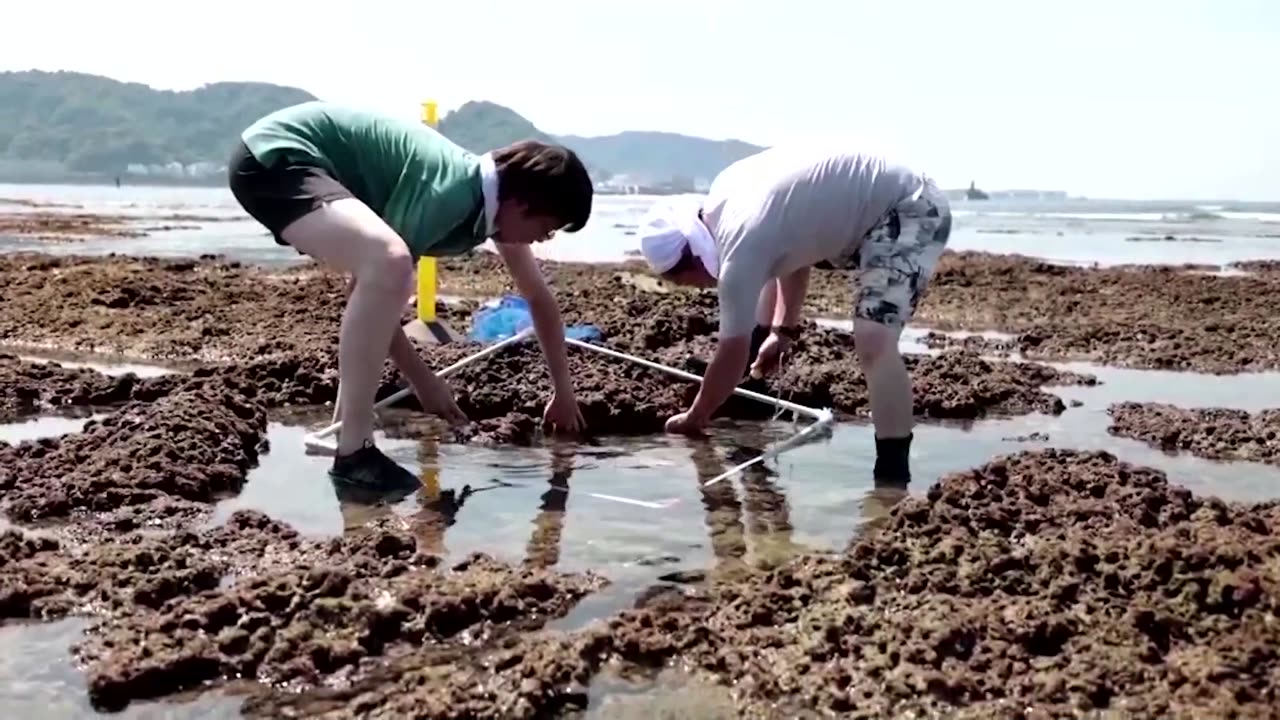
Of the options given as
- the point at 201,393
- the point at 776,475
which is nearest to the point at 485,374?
the point at 201,393

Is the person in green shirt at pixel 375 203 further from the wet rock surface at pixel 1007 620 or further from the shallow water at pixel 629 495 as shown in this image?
the wet rock surface at pixel 1007 620

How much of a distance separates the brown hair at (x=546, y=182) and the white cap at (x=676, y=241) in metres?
0.35

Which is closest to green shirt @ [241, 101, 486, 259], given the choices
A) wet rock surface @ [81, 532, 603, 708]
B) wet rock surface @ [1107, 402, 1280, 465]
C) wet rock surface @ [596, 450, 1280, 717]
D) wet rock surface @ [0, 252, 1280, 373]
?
wet rock surface @ [81, 532, 603, 708]

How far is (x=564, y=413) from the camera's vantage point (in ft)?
17.1

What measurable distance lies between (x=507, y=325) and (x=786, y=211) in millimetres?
3323

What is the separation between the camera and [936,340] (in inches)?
362

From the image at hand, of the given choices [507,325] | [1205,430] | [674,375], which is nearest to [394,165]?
[674,375]

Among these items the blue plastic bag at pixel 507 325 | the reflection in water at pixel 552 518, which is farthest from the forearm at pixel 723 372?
the blue plastic bag at pixel 507 325

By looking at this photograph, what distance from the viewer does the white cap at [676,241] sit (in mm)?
4594

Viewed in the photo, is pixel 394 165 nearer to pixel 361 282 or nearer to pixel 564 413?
pixel 361 282

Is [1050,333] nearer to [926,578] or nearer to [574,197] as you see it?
[574,197]

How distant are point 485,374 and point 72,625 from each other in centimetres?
327

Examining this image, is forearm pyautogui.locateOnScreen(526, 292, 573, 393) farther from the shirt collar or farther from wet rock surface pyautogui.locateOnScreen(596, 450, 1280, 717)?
wet rock surface pyautogui.locateOnScreen(596, 450, 1280, 717)

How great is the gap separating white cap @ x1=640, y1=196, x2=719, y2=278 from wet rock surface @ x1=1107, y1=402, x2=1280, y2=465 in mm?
2119
